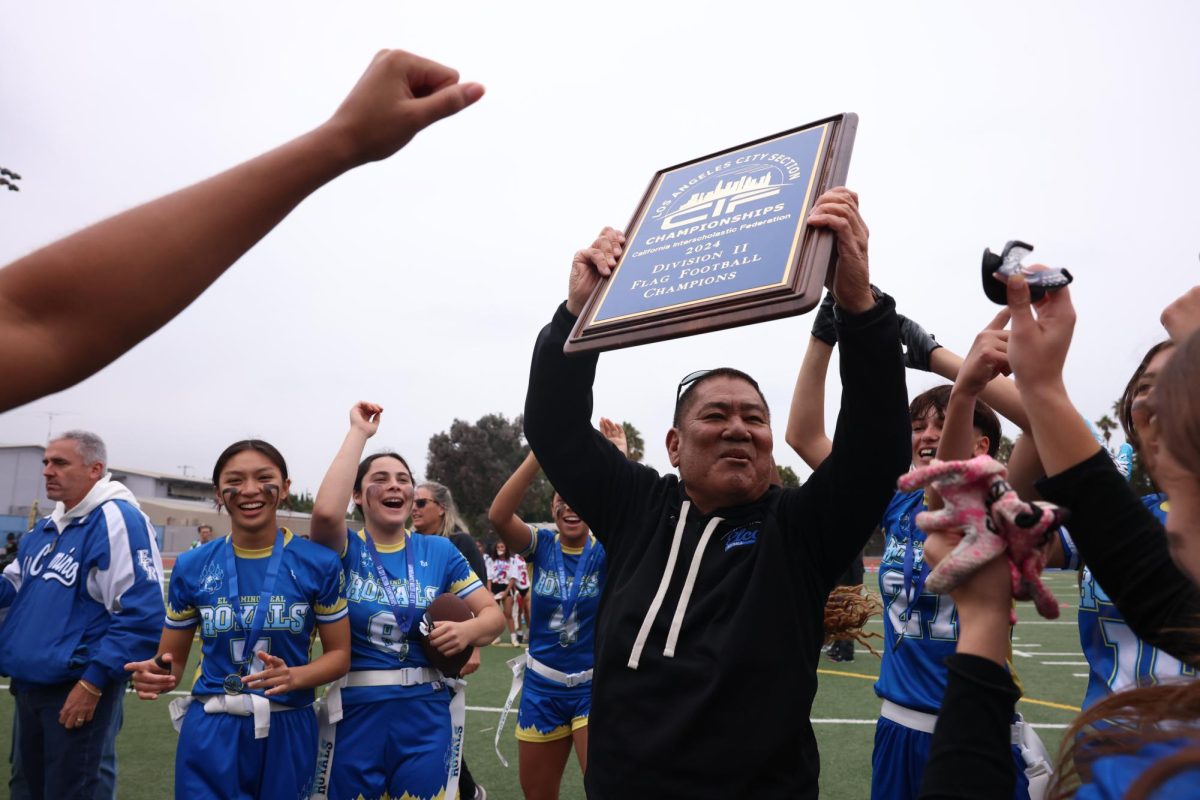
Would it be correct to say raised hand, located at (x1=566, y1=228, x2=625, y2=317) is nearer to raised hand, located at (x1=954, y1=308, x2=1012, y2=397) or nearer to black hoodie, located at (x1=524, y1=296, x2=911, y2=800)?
black hoodie, located at (x1=524, y1=296, x2=911, y2=800)

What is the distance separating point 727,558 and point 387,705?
8.30 feet

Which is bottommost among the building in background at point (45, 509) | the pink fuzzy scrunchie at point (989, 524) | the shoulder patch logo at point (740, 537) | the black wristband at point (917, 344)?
the building in background at point (45, 509)

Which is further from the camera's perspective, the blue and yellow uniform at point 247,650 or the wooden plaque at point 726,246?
the blue and yellow uniform at point 247,650

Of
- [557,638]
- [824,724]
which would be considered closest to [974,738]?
[557,638]

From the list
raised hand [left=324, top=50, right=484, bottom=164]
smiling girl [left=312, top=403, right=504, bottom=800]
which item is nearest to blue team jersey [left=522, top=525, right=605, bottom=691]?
smiling girl [left=312, top=403, right=504, bottom=800]

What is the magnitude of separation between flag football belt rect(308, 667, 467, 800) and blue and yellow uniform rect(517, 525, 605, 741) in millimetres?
1066

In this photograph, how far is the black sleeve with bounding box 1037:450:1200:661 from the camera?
1462 millimetres

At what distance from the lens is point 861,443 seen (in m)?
2.17

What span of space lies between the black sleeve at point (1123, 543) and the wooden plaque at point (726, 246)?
2.08ft

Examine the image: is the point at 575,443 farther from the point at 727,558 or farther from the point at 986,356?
the point at 986,356

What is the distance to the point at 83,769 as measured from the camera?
15.2ft

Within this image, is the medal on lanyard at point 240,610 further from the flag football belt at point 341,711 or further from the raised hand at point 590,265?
the raised hand at point 590,265

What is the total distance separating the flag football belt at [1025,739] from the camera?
307 centimetres

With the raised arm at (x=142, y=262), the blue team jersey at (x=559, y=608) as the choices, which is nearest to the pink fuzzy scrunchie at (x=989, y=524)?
the raised arm at (x=142, y=262)
